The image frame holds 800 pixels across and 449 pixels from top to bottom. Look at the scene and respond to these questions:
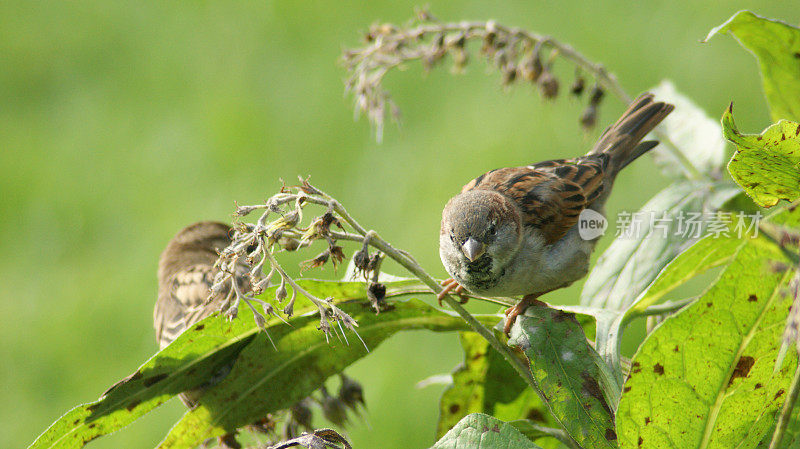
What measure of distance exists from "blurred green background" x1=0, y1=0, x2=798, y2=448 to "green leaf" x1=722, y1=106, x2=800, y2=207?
254 cm

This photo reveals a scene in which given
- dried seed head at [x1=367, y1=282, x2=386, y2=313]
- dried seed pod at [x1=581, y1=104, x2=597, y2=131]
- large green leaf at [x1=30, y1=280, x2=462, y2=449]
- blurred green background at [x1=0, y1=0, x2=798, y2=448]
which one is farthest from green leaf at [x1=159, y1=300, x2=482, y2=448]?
blurred green background at [x1=0, y1=0, x2=798, y2=448]

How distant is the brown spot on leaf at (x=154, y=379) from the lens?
1509 mm

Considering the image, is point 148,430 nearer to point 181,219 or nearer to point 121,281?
point 121,281

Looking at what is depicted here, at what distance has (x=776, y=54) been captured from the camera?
170 centimetres

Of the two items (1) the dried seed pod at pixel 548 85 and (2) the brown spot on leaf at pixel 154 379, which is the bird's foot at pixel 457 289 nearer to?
(1) the dried seed pod at pixel 548 85

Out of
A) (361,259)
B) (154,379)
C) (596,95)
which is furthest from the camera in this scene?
(596,95)

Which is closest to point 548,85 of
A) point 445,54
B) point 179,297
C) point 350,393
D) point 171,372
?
point 445,54

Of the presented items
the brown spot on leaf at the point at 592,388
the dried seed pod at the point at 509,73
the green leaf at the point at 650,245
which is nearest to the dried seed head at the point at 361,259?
the brown spot on leaf at the point at 592,388

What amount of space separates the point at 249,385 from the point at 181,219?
11.6 feet

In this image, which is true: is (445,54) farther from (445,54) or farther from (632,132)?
(632,132)

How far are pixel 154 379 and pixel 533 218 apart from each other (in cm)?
124

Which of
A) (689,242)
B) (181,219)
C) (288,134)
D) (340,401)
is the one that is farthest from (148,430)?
(689,242)

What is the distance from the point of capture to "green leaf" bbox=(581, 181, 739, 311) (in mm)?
1922

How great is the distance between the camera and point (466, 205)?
2.13 metres
